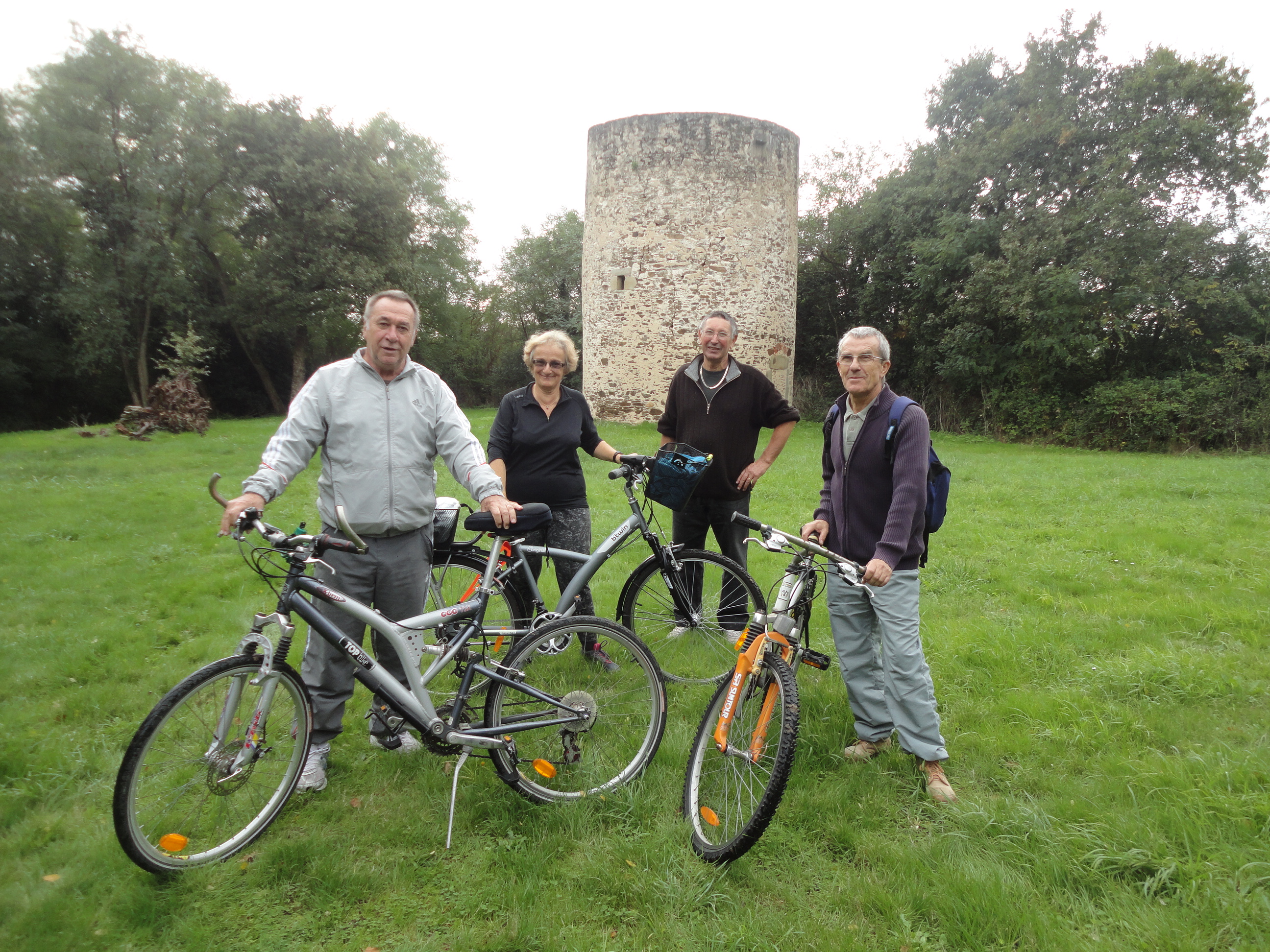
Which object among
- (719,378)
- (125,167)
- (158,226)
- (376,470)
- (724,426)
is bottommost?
(376,470)

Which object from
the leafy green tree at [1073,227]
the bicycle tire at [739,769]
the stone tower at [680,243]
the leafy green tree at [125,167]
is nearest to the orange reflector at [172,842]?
the bicycle tire at [739,769]

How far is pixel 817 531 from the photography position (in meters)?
3.18

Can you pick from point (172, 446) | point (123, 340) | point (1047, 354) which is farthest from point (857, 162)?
point (123, 340)

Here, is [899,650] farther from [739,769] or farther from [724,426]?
[724,426]

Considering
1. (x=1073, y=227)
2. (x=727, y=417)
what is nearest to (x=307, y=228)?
(x=1073, y=227)

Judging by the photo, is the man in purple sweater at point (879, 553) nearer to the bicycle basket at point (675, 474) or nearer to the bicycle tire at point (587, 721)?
the bicycle basket at point (675, 474)

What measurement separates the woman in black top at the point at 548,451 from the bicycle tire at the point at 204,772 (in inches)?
61.6

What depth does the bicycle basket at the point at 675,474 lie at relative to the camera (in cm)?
367

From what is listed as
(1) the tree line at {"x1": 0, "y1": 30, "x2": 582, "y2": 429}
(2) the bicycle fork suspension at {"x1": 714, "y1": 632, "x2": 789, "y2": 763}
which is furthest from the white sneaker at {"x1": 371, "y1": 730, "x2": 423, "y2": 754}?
(1) the tree line at {"x1": 0, "y1": 30, "x2": 582, "y2": 429}

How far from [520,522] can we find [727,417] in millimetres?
1752

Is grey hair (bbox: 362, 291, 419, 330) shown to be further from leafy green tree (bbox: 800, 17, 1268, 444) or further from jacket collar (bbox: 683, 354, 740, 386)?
leafy green tree (bbox: 800, 17, 1268, 444)

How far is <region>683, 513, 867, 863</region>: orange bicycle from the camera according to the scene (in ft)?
8.43

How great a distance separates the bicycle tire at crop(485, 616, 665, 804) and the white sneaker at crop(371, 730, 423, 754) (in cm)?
59

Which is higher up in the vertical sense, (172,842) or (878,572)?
(878,572)
